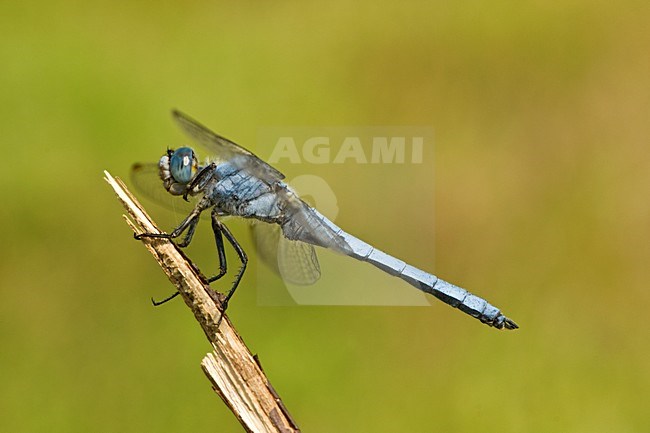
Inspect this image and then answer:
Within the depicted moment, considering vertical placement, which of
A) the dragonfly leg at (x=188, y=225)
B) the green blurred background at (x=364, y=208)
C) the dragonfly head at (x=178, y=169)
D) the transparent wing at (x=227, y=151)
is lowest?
the dragonfly leg at (x=188, y=225)

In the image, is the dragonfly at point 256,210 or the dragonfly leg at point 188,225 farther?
the dragonfly at point 256,210

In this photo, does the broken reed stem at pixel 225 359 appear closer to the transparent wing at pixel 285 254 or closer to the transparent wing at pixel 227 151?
the transparent wing at pixel 227 151

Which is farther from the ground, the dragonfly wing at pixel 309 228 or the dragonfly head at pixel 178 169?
the dragonfly wing at pixel 309 228

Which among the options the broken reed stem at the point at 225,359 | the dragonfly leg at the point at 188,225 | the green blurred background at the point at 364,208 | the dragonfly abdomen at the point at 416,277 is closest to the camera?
the broken reed stem at the point at 225,359

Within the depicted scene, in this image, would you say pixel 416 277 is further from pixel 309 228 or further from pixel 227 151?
pixel 227 151

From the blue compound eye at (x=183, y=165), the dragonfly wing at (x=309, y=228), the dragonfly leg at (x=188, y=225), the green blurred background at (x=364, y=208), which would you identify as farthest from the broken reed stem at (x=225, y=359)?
the green blurred background at (x=364, y=208)

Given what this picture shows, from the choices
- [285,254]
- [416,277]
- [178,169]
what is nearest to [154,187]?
[178,169]

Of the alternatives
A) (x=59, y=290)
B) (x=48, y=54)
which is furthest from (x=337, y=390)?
(x=48, y=54)
